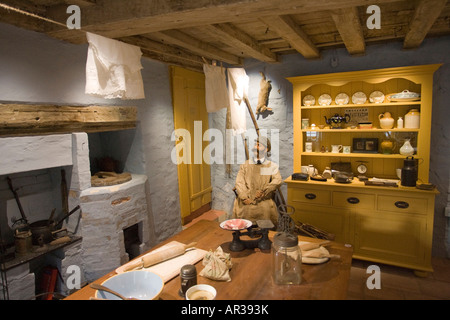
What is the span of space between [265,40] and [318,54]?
0.80 meters

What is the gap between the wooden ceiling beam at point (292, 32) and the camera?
259 cm

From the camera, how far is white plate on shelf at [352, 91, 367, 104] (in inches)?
153

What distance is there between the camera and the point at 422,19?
2.61m

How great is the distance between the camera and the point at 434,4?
2.28 m

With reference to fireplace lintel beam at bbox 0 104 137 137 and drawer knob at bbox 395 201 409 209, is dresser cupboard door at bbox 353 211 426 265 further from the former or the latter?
fireplace lintel beam at bbox 0 104 137 137

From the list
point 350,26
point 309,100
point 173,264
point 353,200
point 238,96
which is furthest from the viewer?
point 238,96

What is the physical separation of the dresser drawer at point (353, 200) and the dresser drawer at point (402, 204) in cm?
9

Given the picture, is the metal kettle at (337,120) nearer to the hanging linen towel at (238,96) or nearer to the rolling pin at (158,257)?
the hanging linen towel at (238,96)

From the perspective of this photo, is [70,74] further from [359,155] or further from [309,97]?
[359,155]

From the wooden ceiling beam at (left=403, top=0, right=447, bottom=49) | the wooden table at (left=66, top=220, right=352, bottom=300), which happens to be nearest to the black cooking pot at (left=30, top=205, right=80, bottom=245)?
the wooden table at (left=66, top=220, right=352, bottom=300)

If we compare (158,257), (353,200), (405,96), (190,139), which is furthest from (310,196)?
(158,257)

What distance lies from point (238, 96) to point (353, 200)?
6.69ft

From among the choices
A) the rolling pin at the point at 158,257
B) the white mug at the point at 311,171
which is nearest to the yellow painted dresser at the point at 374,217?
the white mug at the point at 311,171

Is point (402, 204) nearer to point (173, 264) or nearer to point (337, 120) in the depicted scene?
point (337, 120)
